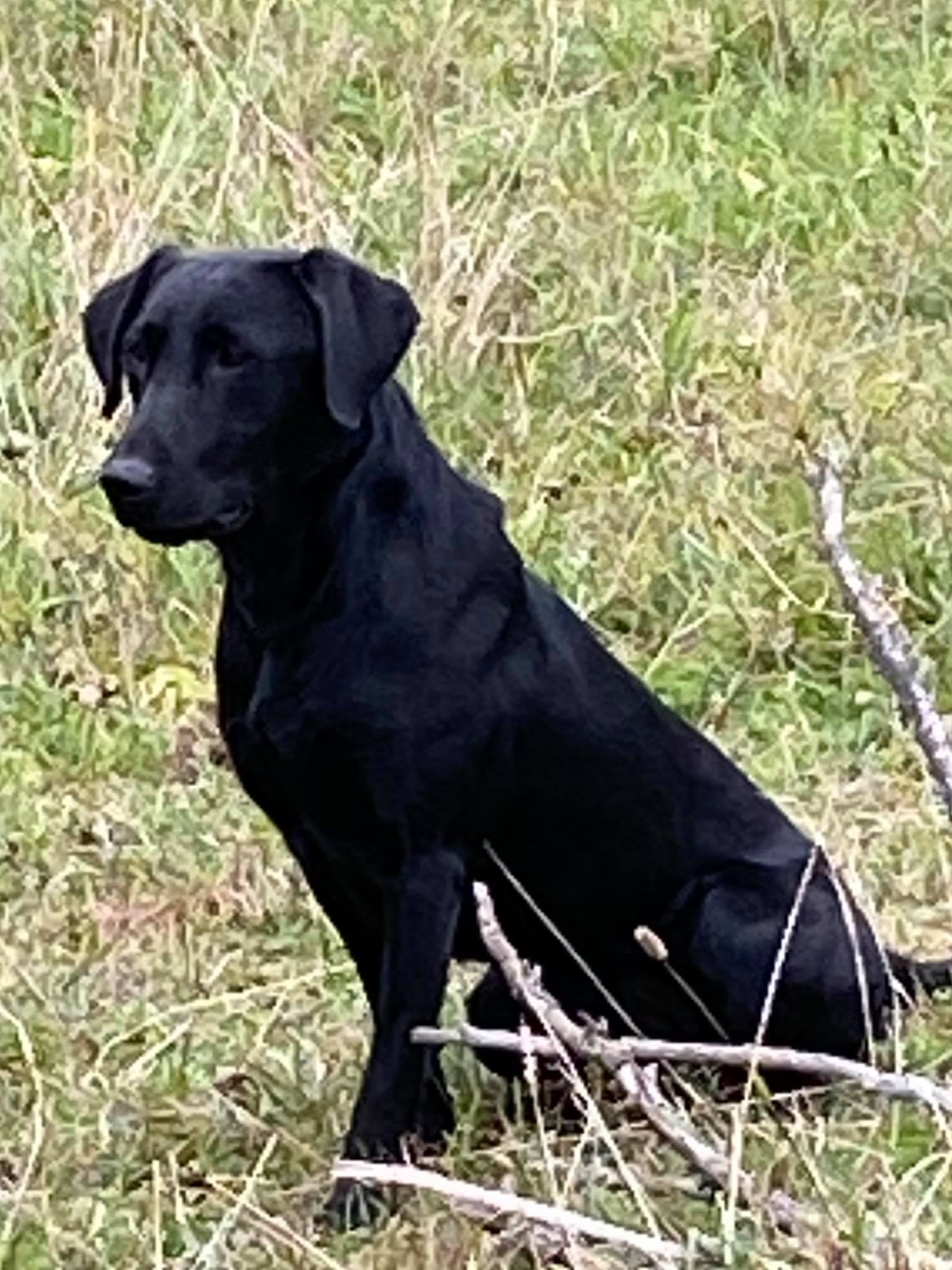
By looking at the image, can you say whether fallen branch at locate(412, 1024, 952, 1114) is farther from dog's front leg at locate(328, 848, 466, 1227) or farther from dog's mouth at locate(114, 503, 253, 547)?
dog's mouth at locate(114, 503, 253, 547)

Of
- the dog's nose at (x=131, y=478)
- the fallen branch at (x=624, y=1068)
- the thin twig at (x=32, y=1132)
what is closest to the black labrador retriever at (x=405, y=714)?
the dog's nose at (x=131, y=478)

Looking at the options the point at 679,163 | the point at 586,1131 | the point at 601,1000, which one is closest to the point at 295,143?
the point at 679,163

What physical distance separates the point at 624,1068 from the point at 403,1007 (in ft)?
1.98

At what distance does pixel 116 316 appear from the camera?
142 inches

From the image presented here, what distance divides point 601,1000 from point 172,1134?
1.82 ft

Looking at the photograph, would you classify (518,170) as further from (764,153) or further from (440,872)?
(440,872)

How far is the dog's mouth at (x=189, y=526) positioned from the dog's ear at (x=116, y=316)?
26cm

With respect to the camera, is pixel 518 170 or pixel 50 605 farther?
pixel 518 170

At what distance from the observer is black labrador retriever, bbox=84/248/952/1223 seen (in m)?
3.42

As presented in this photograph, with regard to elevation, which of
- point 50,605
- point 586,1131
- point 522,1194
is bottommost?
point 50,605

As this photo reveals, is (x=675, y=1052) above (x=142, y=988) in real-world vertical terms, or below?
above

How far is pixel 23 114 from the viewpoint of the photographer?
24.4 ft

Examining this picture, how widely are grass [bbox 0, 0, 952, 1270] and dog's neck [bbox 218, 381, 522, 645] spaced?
2.19 ft

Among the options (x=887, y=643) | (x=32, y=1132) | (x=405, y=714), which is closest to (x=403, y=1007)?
(x=405, y=714)
